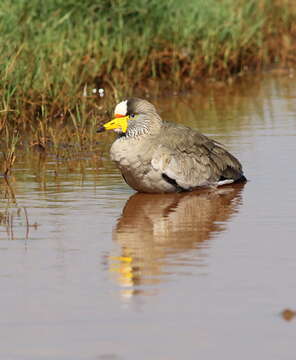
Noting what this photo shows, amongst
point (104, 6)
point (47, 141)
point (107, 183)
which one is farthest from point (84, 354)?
point (104, 6)

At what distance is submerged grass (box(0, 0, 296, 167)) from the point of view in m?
12.4

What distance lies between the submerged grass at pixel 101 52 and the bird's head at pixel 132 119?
1785mm

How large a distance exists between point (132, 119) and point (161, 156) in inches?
20.0

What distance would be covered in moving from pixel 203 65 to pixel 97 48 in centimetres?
203

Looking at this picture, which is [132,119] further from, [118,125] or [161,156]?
[161,156]

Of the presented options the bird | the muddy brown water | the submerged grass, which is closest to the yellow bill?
the bird

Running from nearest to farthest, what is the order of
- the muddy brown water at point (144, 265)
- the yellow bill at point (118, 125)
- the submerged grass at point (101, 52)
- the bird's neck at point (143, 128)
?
1. the muddy brown water at point (144, 265)
2. the bird's neck at point (143, 128)
3. the yellow bill at point (118, 125)
4. the submerged grass at point (101, 52)

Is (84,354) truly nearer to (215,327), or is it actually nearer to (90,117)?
(215,327)

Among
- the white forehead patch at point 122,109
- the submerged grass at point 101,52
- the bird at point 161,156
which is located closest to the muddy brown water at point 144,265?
the bird at point 161,156

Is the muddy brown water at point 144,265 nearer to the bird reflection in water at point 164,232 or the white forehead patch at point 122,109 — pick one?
the bird reflection in water at point 164,232

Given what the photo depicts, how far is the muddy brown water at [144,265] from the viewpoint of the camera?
5.68 m

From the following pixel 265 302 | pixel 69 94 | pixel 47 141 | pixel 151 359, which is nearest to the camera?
pixel 151 359

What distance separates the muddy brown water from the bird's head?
0.53 metres

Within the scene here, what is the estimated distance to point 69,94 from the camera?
1277 cm
